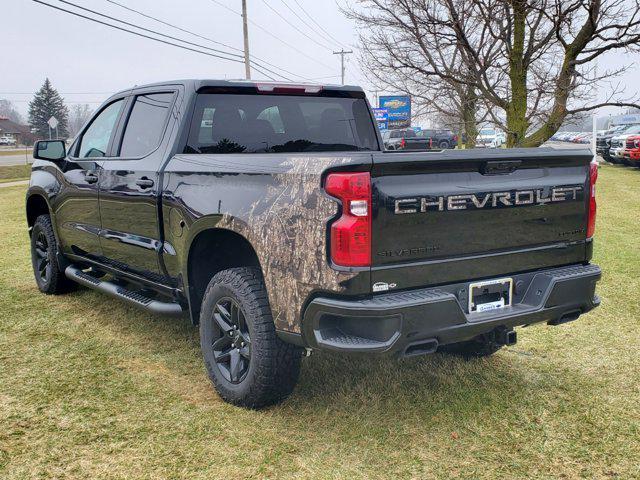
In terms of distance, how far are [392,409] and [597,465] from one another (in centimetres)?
108

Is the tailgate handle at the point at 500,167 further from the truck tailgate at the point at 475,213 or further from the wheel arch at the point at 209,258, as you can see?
the wheel arch at the point at 209,258

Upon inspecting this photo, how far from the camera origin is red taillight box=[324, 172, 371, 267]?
9.22 ft

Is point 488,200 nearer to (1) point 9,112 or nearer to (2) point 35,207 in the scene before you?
(2) point 35,207

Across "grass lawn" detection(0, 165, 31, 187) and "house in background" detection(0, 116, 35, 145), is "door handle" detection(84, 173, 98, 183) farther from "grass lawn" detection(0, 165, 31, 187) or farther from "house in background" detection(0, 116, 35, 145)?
"house in background" detection(0, 116, 35, 145)

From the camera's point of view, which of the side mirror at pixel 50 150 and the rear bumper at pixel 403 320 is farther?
the side mirror at pixel 50 150

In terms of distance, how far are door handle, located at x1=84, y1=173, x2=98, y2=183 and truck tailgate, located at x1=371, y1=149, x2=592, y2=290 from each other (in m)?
2.71

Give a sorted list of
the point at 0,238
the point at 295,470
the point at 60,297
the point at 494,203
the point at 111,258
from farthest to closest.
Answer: the point at 0,238 < the point at 60,297 < the point at 111,258 < the point at 494,203 < the point at 295,470

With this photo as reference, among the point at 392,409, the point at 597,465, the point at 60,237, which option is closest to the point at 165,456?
the point at 392,409

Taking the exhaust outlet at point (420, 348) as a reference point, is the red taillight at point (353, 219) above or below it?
above

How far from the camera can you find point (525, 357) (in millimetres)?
4414

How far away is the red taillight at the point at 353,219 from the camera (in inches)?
111

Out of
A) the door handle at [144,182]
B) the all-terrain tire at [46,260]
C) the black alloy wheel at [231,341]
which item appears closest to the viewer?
the black alloy wheel at [231,341]

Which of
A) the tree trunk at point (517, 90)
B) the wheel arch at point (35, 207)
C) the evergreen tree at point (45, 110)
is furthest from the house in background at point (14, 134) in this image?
the wheel arch at point (35, 207)

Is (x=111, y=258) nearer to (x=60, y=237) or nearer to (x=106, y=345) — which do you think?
(x=106, y=345)
